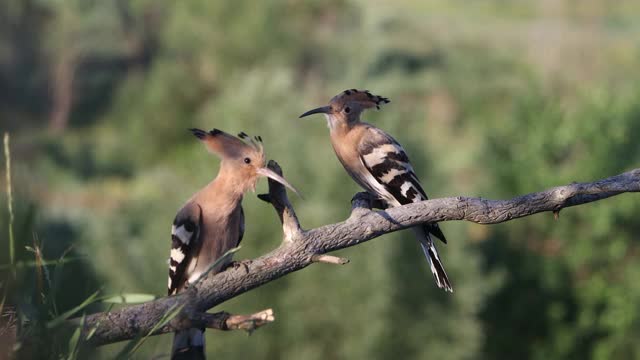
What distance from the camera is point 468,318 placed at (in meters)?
14.6

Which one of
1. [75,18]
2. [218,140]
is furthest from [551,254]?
[75,18]

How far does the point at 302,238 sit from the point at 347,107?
2.15 metres

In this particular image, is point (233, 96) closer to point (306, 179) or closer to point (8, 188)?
point (306, 179)

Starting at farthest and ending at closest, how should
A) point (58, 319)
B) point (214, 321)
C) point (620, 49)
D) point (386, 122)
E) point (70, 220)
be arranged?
point (620, 49) < point (70, 220) < point (386, 122) < point (214, 321) < point (58, 319)

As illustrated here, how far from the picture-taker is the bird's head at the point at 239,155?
2.94 m

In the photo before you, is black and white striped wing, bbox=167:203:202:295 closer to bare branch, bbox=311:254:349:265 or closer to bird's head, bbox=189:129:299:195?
bird's head, bbox=189:129:299:195

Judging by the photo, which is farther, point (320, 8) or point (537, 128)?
point (320, 8)

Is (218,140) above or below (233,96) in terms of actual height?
below

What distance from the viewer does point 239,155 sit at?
299 cm

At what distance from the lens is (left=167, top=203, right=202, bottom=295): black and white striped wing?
10.3 feet

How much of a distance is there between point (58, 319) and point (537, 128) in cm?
1543

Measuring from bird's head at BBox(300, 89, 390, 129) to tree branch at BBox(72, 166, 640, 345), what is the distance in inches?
63.9

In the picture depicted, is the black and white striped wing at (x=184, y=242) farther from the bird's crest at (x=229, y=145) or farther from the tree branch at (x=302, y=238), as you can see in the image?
the tree branch at (x=302, y=238)

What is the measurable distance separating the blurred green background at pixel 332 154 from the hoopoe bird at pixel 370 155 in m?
1.28
